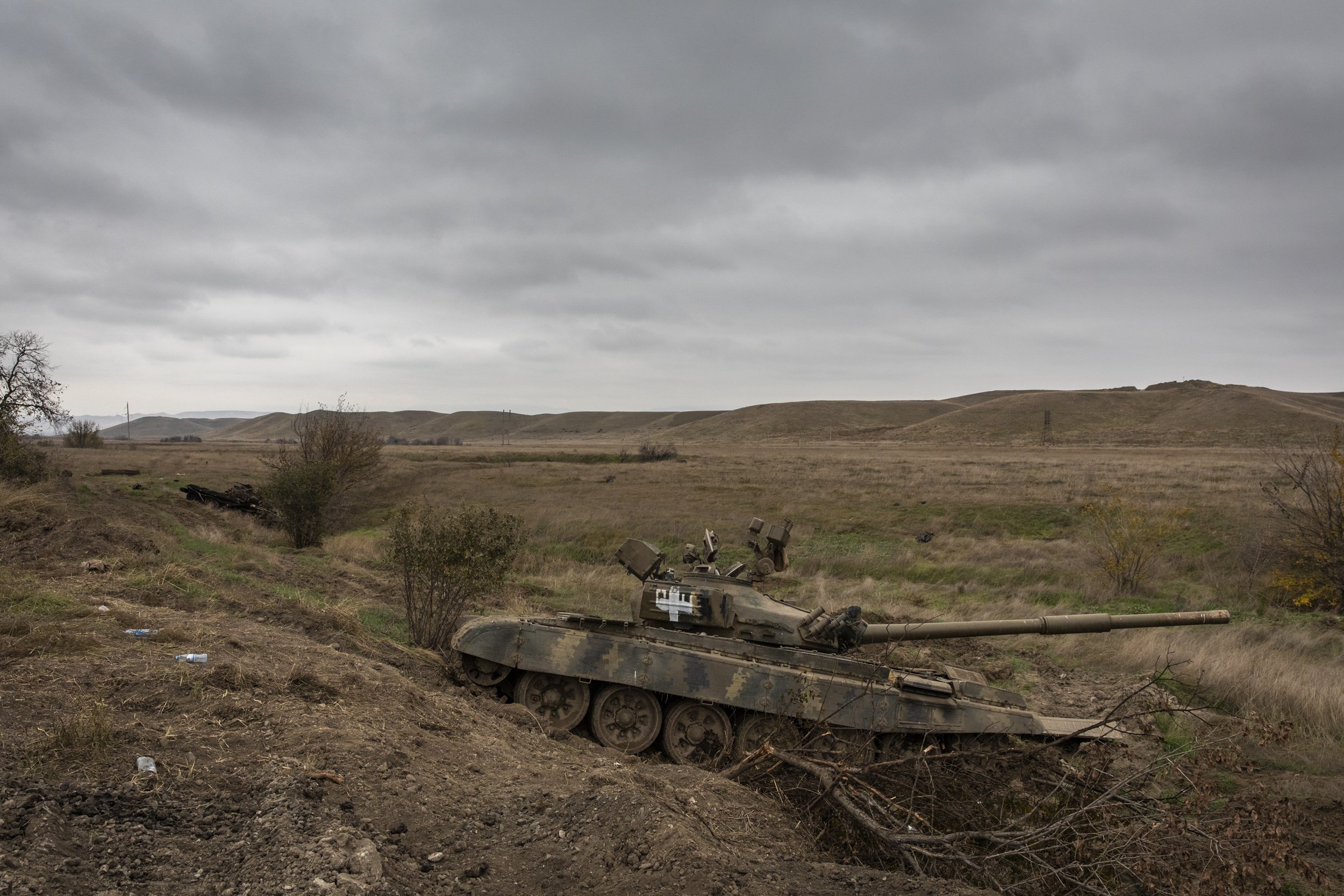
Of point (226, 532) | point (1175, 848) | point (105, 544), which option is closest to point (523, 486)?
point (226, 532)

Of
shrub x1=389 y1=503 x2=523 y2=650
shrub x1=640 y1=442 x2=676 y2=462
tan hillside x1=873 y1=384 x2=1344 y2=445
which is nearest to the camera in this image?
shrub x1=389 y1=503 x2=523 y2=650

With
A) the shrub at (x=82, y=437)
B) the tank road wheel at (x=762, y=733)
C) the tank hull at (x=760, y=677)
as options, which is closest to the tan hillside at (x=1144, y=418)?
the tank hull at (x=760, y=677)

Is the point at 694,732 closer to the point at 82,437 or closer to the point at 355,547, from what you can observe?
the point at 355,547

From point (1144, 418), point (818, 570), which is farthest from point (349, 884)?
point (1144, 418)

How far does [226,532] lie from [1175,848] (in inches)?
934

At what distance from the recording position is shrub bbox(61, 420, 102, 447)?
58.7 m

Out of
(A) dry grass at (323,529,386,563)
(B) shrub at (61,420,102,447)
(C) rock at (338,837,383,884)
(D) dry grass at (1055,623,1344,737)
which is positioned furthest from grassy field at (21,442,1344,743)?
(B) shrub at (61,420,102,447)

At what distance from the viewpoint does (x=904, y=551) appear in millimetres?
23234

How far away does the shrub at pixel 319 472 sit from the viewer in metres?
23.6

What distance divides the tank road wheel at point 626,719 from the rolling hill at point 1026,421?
1351 inches

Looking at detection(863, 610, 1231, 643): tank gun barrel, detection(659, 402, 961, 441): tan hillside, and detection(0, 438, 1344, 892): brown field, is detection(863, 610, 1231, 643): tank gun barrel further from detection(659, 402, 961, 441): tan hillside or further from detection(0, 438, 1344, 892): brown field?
detection(659, 402, 961, 441): tan hillside

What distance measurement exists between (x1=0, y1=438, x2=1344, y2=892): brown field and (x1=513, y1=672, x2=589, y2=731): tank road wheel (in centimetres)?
124

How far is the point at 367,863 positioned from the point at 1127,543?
62.4 feet

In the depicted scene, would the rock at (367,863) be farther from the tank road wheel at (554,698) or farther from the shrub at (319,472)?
the shrub at (319,472)
